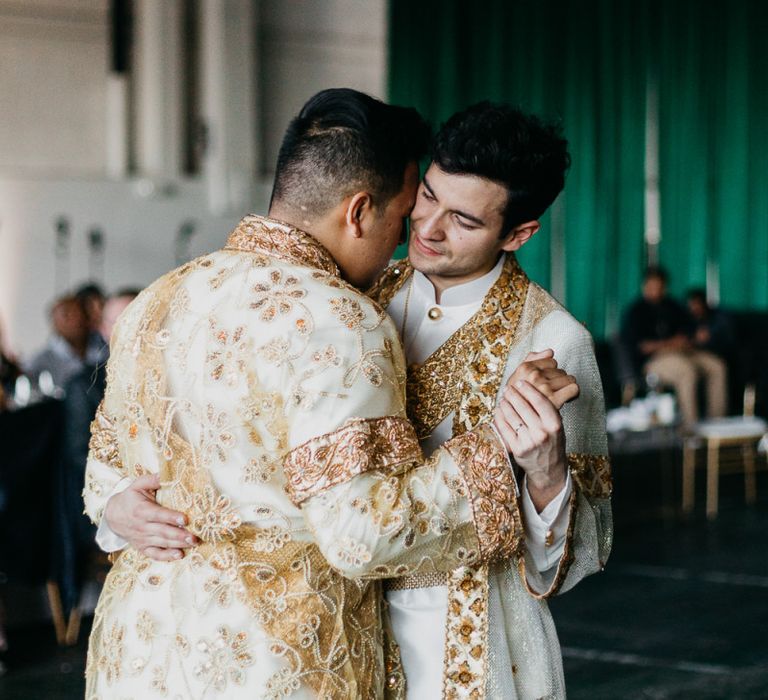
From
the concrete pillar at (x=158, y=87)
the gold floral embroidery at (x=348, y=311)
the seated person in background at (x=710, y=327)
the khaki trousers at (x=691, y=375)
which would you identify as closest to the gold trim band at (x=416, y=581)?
the gold floral embroidery at (x=348, y=311)

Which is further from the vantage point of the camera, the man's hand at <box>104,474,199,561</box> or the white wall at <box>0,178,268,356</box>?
the white wall at <box>0,178,268,356</box>

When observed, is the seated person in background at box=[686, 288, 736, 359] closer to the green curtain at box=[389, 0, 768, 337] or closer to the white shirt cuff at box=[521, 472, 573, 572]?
the green curtain at box=[389, 0, 768, 337]

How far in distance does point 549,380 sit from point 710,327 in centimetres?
937

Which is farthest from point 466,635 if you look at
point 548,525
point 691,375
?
point 691,375

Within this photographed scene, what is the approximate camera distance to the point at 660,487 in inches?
336

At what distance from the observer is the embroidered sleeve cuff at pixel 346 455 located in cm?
154

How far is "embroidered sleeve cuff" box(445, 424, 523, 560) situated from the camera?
5.29 feet

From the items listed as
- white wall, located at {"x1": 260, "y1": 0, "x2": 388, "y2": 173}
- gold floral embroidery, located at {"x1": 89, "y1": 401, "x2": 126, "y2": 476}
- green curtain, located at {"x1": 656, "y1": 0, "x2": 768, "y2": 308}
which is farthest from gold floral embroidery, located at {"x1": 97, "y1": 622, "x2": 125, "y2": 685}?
green curtain, located at {"x1": 656, "y1": 0, "x2": 768, "y2": 308}

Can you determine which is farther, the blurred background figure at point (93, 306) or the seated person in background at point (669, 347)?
the seated person in background at point (669, 347)

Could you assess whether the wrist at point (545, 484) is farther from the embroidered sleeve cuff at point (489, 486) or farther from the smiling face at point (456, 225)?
the smiling face at point (456, 225)

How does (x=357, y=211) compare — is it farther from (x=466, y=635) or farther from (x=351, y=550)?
(x=466, y=635)

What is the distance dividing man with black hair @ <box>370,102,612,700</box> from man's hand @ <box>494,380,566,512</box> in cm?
13

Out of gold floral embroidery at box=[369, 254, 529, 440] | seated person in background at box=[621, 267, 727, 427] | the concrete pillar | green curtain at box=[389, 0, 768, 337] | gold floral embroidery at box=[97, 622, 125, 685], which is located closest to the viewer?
gold floral embroidery at box=[97, 622, 125, 685]

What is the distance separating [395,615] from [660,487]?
6.97 m
